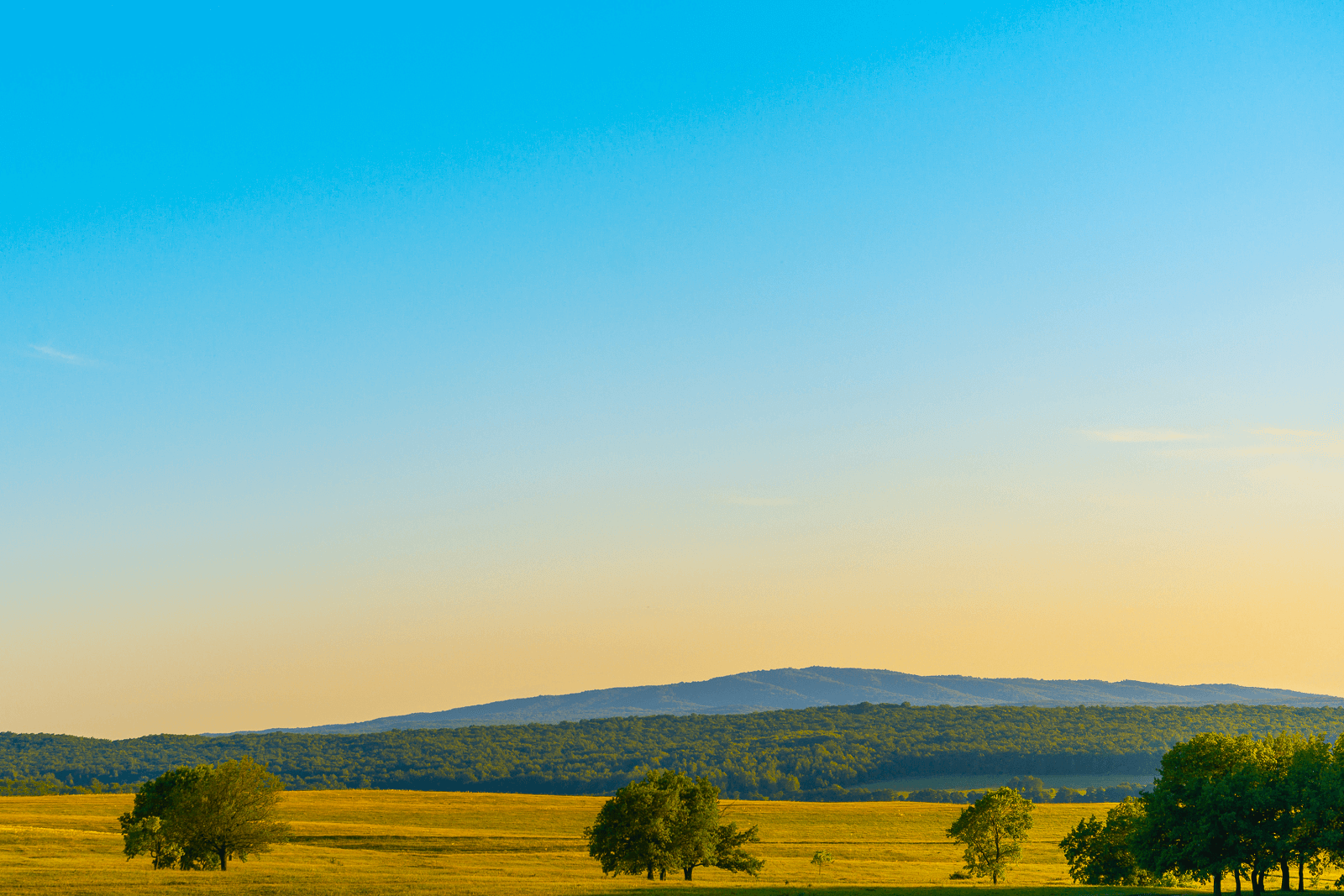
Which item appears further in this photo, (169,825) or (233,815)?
(233,815)

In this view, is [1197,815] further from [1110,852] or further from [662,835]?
[662,835]

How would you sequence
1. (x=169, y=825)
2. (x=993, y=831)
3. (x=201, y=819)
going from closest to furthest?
1. (x=169, y=825)
2. (x=201, y=819)
3. (x=993, y=831)

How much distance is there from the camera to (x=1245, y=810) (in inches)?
2263

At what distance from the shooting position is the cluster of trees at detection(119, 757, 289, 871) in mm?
78625

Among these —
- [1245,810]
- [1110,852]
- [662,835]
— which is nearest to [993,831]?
[1110,852]

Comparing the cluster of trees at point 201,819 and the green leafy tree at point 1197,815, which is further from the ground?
the green leafy tree at point 1197,815

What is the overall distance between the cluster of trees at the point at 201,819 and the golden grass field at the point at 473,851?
209 cm

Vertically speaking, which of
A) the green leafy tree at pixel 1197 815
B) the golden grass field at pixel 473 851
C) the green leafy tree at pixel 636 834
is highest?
the green leafy tree at pixel 1197 815

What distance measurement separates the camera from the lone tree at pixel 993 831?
3511 inches

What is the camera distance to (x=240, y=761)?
3371 inches

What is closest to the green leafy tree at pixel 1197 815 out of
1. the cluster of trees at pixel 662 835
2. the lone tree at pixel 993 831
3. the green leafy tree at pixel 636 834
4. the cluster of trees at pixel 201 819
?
the lone tree at pixel 993 831

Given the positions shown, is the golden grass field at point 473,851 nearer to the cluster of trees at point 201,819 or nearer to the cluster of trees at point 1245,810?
the cluster of trees at point 201,819

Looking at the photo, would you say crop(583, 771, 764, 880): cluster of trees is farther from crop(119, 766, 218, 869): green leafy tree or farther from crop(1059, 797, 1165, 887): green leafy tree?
crop(119, 766, 218, 869): green leafy tree

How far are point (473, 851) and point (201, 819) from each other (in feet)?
91.9
